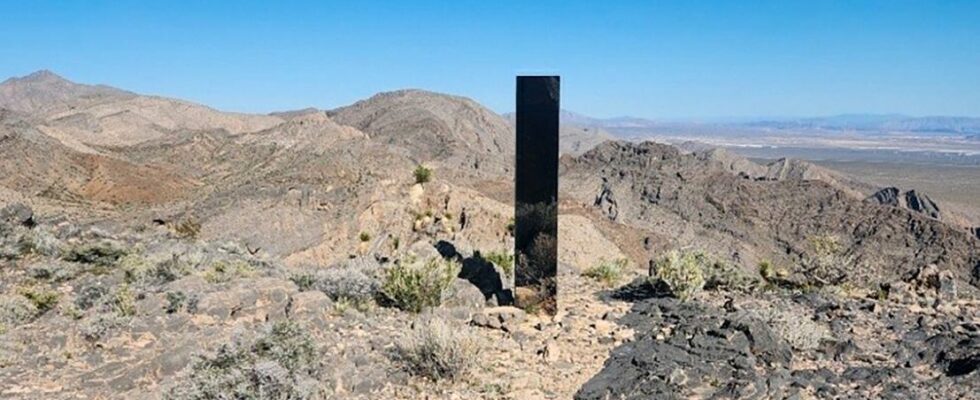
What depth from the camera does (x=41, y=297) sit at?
8.84 metres

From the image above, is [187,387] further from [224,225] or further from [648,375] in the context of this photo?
[224,225]

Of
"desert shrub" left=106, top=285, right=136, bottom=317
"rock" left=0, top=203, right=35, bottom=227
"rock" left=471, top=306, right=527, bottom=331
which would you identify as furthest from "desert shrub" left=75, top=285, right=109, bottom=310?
"rock" left=0, top=203, right=35, bottom=227

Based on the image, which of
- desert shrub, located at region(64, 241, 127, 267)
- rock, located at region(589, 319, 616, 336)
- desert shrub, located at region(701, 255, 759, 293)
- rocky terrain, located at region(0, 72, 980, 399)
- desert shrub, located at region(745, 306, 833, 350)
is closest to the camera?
rocky terrain, located at region(0, 72, 980, 399)

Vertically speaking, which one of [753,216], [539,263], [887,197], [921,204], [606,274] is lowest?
[921,204]

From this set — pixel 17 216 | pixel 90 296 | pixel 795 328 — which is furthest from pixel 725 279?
pixel 17 216

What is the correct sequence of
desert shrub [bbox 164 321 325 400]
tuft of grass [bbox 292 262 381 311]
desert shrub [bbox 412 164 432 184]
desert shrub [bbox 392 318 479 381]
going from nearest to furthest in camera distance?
desert shrub [bbox 164 321 325 400]
desert shrub [bbox 392 318 479 381]
tuft of grass [bbox 292 262 381 311]
desert shrub [bbox 412 164 432 184]

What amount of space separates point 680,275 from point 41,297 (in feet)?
25.5

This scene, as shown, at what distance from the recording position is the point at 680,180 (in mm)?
48000

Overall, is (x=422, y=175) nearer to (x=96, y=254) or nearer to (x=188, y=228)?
(x=188, y=228)

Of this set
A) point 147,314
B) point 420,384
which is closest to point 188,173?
point 147,314

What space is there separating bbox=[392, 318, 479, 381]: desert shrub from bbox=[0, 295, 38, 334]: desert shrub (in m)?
4.25

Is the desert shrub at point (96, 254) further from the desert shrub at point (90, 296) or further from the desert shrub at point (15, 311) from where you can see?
the desert shrub at point (15, 311)

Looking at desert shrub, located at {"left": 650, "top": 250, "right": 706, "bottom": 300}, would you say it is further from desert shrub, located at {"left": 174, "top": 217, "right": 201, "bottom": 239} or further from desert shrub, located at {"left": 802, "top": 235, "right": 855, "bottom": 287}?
desert shrub, located at {"left": 174, "top": 217, "right": 201, "bottom": 239}

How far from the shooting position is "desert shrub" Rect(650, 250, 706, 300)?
9750 mm
